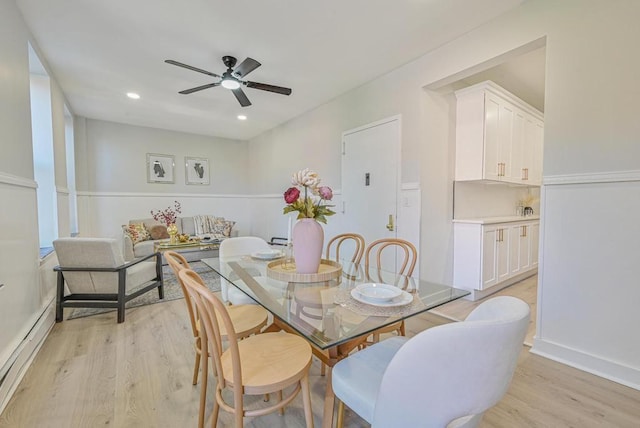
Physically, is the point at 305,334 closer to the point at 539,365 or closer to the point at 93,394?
the point at 93,394

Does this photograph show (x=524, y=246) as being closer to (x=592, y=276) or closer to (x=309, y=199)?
(x=592, y=276)

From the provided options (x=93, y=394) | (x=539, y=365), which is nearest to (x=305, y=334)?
(x=93, y=394)

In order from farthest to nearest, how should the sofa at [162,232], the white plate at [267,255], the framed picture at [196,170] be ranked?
1. the framed picture at [196,170]
2. the sofa at [162,232]
3. the white plate at [267,255]

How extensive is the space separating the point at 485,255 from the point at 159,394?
3105 mm

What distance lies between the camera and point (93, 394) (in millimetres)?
1592

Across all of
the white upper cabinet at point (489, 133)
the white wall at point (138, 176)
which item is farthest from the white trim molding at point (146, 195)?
the white upper cabinet at point (489, 133)

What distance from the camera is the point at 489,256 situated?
3.06 m

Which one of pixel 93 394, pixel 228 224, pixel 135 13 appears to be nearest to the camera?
pixel 93 394

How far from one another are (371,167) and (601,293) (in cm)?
220

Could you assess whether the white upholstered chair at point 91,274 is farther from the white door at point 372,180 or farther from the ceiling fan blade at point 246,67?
the white door at point 372,180

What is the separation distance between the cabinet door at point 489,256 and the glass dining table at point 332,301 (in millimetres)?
1715

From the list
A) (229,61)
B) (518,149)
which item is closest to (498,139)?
(518,149)

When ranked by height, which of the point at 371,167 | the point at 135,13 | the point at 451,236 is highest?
the point at 135,13

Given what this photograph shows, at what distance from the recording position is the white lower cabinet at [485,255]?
2969mm
